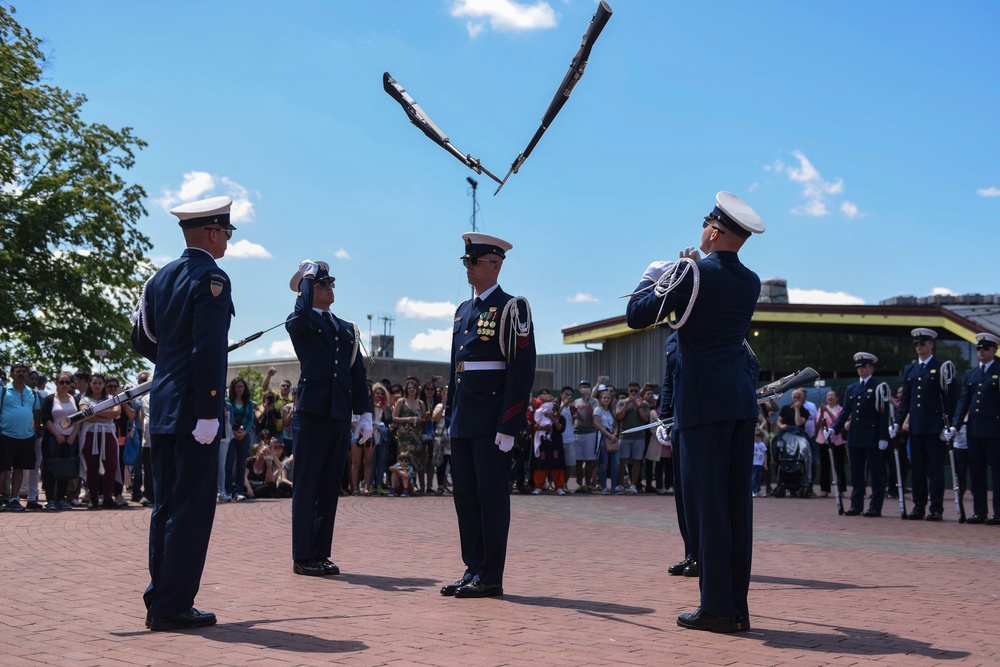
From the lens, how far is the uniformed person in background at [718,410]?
552 cm

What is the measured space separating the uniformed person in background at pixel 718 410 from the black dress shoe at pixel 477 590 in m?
1.42

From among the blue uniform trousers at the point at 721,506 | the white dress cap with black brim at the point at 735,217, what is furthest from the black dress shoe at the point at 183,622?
the white dress cap with black brim at the point at 735,217

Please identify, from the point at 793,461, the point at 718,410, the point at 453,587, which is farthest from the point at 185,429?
the point at 793,461

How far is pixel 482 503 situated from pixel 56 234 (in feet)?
90.5

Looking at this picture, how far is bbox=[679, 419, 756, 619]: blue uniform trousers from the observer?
18.0 feet

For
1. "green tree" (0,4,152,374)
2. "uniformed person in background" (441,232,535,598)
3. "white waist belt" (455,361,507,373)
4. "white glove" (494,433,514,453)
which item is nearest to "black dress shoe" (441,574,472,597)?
"uniformed person in background" (441,232,535,598)

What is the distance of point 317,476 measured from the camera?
793cm

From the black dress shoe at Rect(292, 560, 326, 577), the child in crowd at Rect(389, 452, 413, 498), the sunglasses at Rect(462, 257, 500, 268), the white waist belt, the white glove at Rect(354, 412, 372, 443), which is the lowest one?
the black dress shoe at Rect(292, 560, 326, 577)

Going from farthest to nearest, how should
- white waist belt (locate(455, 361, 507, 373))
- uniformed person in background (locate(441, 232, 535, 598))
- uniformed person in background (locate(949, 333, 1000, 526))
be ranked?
uniformed person in background (locate(949, 333, 1000, 526)) → white waist belt (locate(455, 361, 507, 373)) → uniformed person in background (locate(441, 232, 535, 598))

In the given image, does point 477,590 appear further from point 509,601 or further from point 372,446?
point 372,446

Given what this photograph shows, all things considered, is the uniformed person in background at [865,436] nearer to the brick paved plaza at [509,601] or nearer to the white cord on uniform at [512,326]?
the brick paved plaza at [509,601]

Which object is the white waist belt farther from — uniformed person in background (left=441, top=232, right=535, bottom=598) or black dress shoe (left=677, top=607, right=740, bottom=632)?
black dress shoe (left=677, top=607, right=740, bottom=632)

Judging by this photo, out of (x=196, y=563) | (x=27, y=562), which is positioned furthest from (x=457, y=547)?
(x=196, y=563)

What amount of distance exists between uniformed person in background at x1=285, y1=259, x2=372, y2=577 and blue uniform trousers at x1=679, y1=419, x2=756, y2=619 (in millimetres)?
3092
